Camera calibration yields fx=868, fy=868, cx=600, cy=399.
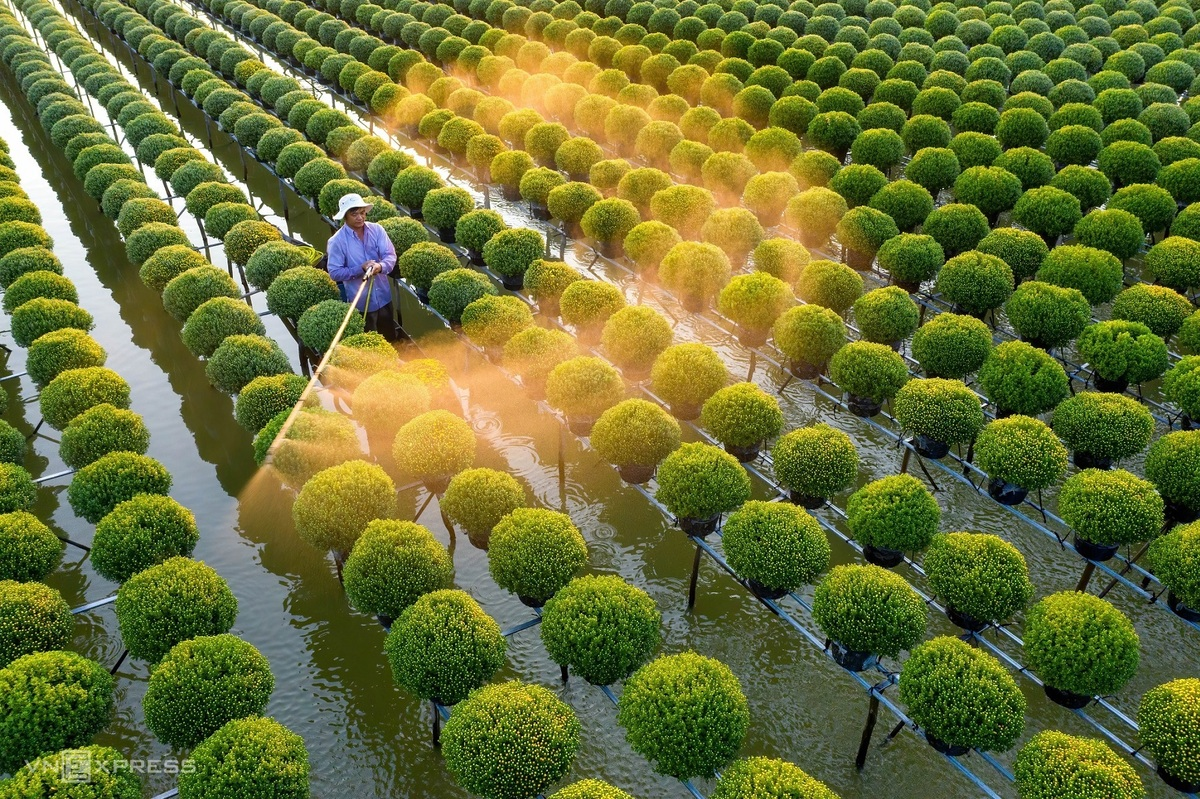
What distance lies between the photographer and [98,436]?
12.5 meters

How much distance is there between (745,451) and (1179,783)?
652 centimetres

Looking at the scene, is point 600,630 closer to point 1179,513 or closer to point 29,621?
point 29,621

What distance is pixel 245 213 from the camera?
62.0 ft

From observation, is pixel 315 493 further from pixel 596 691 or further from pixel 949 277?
pixel 949 277

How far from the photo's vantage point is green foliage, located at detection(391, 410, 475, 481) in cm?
1243

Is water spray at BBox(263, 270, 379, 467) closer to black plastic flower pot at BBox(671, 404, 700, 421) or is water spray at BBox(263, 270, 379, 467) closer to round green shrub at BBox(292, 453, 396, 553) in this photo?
round green shrub at BBox(292, 453, 396, 553)

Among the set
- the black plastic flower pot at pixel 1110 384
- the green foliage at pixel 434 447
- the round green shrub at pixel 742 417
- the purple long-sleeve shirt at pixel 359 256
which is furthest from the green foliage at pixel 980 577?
the purple long-sleeve shirt at pixel 359 256

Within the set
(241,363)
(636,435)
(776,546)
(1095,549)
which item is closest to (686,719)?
(776,546)

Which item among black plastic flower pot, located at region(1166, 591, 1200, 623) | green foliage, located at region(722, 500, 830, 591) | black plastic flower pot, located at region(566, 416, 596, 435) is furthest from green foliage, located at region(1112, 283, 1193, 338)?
black plastic flower pot, located at region(566, 416, 596, 435)

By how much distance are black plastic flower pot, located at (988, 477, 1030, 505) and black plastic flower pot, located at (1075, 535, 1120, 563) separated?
0.96 m

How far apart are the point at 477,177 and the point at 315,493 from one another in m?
13.9

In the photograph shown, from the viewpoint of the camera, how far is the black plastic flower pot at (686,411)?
14096 millimetres

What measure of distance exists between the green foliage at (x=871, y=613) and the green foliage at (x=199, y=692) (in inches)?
250

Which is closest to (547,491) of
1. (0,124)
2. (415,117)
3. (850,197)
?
(850,197)
